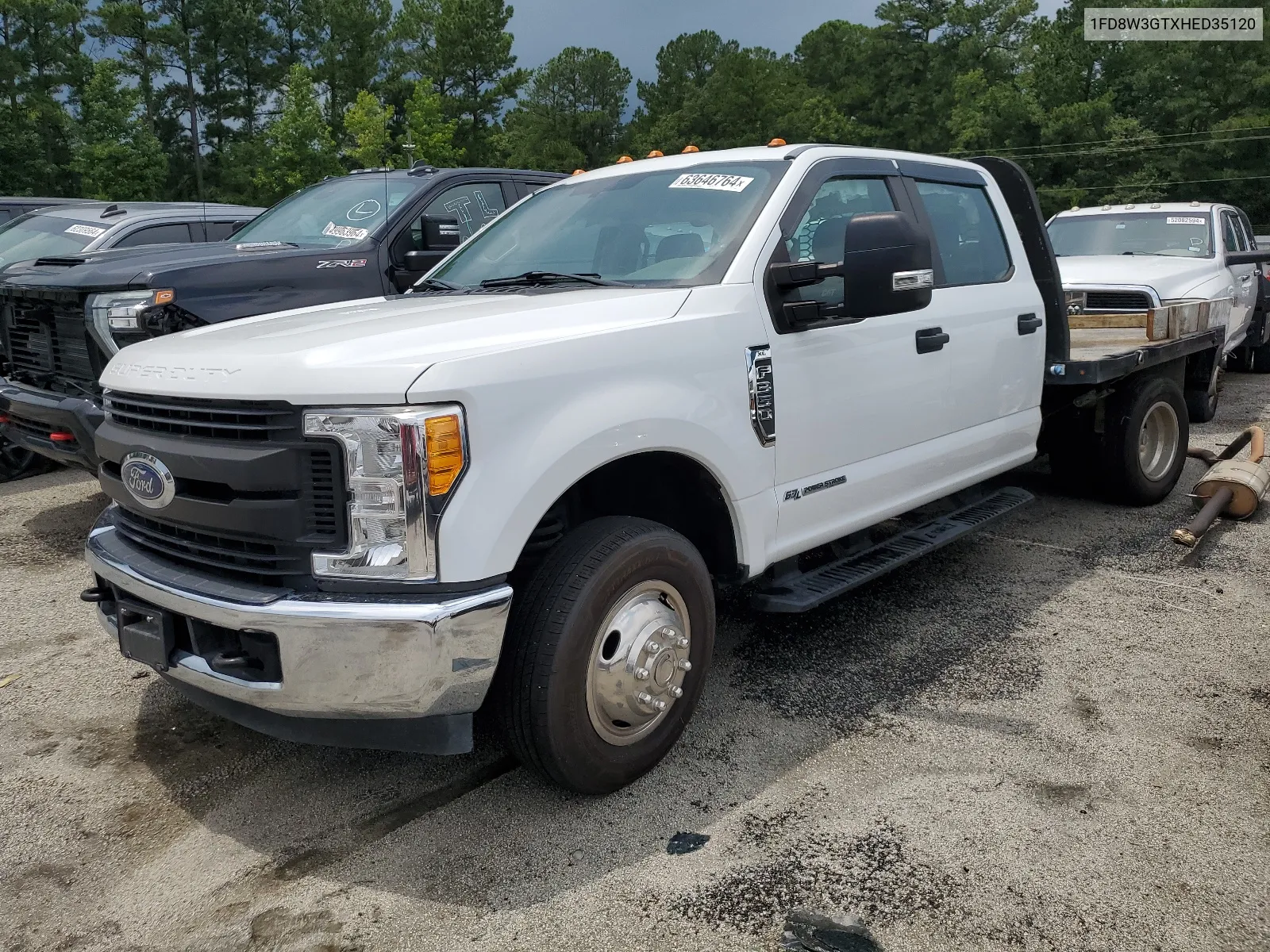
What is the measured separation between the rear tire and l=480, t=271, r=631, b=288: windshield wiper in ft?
11.6

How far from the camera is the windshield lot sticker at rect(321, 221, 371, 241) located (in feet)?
21.3

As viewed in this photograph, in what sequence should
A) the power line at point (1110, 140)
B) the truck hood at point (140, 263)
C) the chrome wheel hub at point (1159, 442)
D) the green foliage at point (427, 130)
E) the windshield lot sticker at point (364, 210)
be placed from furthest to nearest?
the power line at point (1110, 140) → the green foliage at point (427, 130) → the windshield lot sticker at point (364, 210) → the chrome wheel hub at point (1159, 442) → the truck hood at point (140, 263)

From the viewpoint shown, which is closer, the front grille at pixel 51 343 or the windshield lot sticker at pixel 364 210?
the front grille at pixel 51 343

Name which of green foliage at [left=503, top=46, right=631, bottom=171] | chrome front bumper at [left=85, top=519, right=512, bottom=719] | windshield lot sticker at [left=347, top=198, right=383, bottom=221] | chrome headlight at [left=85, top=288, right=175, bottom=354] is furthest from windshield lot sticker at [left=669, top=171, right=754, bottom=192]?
green foliage at [left=503, top=46, right=631, bottom=171]

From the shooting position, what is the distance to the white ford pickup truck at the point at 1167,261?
8.26 meters

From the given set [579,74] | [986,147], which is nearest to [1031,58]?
[986,147]

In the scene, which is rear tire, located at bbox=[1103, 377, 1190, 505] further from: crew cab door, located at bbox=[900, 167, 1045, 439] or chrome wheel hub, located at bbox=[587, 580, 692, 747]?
chrome wheel hub, located at bbox=[587, 580, 692, 747]

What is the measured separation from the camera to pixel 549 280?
3.73m

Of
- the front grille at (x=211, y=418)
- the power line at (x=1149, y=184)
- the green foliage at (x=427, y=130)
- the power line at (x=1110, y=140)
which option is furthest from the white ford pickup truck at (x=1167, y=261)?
the power line at (x=1110, y=140)

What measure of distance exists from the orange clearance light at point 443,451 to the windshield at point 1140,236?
29.9 feet

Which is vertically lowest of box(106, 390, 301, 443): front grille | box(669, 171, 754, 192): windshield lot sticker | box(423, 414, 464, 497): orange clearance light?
box(423, 414, 464, 497): orange clearance light

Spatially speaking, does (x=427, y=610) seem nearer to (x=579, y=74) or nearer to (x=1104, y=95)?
(x=1104, y=95)

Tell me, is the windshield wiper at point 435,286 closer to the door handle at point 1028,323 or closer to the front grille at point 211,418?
the front grille at point 211,418

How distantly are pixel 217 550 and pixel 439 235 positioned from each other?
3.22 metres
